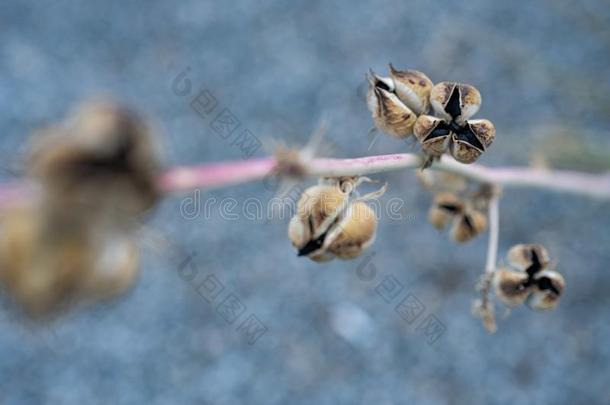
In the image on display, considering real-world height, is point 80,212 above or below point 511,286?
below

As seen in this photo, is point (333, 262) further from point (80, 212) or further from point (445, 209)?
point (80, 212)

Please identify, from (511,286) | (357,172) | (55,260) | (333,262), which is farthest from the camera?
(333,262)

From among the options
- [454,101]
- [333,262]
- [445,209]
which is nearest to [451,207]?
[445,209]

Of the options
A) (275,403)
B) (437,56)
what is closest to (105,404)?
(275,403)

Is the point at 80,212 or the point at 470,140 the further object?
the point at 470,140

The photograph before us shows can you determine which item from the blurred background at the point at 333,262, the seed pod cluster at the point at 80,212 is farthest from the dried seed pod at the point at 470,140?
the blurred background at the point at 333,262

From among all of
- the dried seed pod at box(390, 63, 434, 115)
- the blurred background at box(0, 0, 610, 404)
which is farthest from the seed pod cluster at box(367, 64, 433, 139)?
the blurred background at box(0, 0, 610, 404)

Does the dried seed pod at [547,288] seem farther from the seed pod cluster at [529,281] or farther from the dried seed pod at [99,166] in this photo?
the dried seed pod at [99,166]
